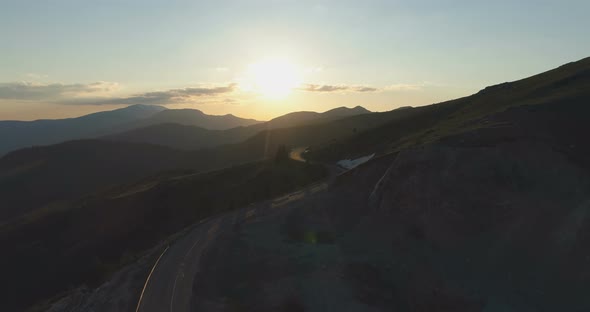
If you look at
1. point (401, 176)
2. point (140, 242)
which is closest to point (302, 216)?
point (401, 176)

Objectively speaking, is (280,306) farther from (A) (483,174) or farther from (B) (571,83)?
(B) (571,83)

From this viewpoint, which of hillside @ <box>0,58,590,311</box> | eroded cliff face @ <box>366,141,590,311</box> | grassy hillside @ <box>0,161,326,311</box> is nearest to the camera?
eroded cliff face @ <box>366,141,590,311</box>

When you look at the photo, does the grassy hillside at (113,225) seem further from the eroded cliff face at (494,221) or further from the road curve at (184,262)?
the eroded cliff face at (494,221)

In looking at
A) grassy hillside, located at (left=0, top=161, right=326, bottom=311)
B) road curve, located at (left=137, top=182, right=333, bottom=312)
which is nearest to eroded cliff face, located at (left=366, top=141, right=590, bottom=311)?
road curve, located at (left=137, top=182, right=333, bottom=312)

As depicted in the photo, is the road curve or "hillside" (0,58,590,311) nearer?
"hillside" (0,58,590,311)

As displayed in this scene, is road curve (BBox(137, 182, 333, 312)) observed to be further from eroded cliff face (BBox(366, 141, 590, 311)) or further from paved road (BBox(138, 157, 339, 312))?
eroded cliff face (BBox(366, 141, 590, 311))

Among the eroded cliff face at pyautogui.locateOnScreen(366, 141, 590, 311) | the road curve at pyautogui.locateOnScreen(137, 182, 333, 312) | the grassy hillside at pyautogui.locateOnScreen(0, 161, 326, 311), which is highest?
the eroded cliff face at pyautogui.locateOnScreen(366, 141, 590, 311)

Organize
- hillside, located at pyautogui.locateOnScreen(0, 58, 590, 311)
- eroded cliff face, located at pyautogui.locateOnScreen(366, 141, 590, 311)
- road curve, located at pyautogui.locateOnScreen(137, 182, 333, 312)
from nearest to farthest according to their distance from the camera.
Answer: eroded cliff face, located at pyautogui.locateOnScreen(366, 141, 590, 311), hillside, located at pyautogui.locateOnScreen(0, 58, 590, 311), road curve, located at pyautogui.locateOnScreen(137, 182, 333, 312)

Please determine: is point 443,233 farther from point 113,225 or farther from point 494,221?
point 113,225
